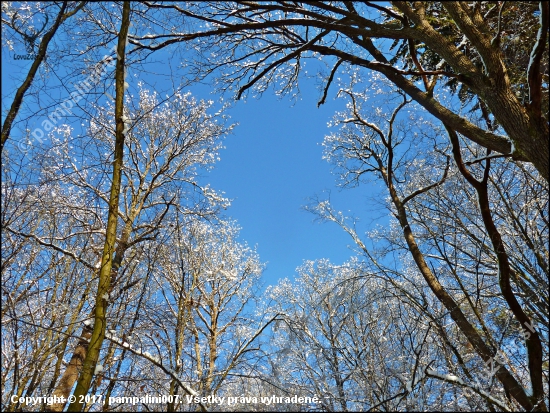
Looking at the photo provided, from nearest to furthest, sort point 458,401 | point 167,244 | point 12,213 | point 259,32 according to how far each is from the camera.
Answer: point 12,213 < point 458,401 < point 167,244 < point 259,32

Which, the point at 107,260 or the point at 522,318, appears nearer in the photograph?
the point at 107,260

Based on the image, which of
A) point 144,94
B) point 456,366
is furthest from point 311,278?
point 456,366

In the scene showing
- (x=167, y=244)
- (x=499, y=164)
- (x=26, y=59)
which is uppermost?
(x=499, y=164)

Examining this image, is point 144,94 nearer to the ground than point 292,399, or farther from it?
farther from it

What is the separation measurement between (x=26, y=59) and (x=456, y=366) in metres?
5.00

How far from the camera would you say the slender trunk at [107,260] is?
217cm

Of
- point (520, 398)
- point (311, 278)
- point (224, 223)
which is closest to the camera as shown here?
point (520, 398)

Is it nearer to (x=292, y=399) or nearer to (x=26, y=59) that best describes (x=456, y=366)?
(x=292, y=399)

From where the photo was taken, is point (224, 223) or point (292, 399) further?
point (224, 223)

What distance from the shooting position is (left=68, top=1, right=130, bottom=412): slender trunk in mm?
2170

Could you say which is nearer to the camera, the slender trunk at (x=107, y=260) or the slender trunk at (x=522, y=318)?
the slender trunk at (x=107, y=260)

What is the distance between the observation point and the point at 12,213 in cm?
313

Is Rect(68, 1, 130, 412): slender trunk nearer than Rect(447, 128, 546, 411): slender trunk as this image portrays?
Yes

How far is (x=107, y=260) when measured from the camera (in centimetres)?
247
